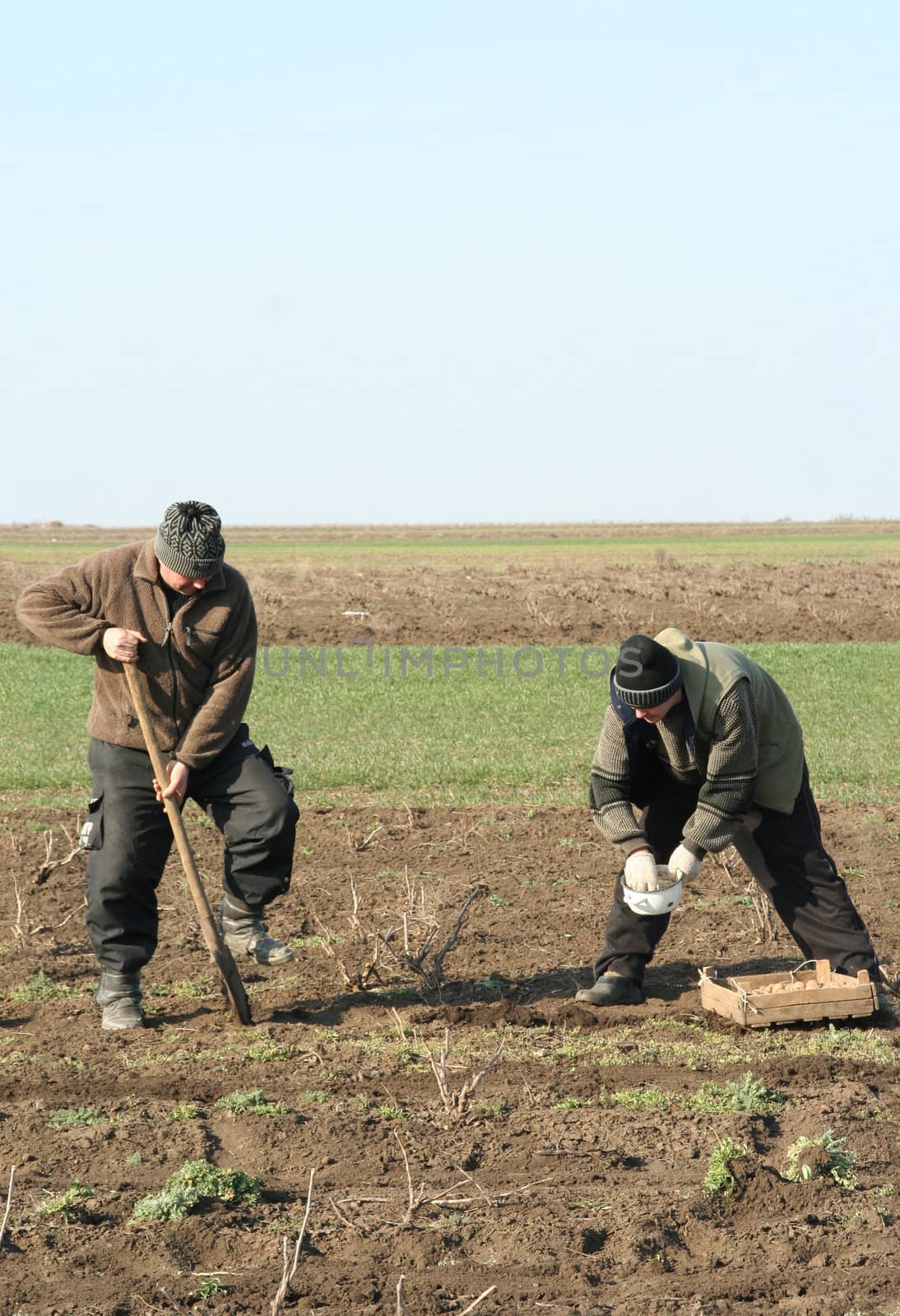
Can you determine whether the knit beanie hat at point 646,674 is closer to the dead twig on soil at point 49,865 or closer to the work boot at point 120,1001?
the work boot at point 120,1001

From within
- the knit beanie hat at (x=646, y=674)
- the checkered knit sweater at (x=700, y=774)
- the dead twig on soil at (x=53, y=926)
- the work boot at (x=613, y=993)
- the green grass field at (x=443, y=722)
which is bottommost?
the green grass field at (x=443, y=722)

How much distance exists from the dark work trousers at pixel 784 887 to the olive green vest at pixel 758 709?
0.46ft

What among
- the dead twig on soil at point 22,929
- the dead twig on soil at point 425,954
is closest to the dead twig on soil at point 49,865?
the dead twig on soil at point 22,929

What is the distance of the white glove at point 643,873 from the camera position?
591cm

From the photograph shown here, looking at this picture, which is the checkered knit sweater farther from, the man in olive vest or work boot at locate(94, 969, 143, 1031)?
work boot at locate(94, 969, 143, 1031)

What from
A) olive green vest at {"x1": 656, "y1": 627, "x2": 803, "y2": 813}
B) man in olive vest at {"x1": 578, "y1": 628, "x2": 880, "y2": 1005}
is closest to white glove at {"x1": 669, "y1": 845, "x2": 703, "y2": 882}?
man in olive vest at {"x1": 578, "y1": 628, "x2": 880, "y2": 1005}

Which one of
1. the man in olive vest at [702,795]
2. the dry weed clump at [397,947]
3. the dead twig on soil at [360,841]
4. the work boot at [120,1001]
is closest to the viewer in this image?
the man in olive vest at [702,795]

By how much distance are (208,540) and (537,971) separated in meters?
2.69

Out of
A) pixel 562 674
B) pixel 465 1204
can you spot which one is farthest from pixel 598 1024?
pixel 562 674

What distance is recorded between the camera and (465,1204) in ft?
13.8

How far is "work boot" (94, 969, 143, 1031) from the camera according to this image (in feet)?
19.6

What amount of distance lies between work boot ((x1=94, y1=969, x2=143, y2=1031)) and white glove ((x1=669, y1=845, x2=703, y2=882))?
2320 mm

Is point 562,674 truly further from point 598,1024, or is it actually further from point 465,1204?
point 465,1204

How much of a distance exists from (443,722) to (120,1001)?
10.7 m
